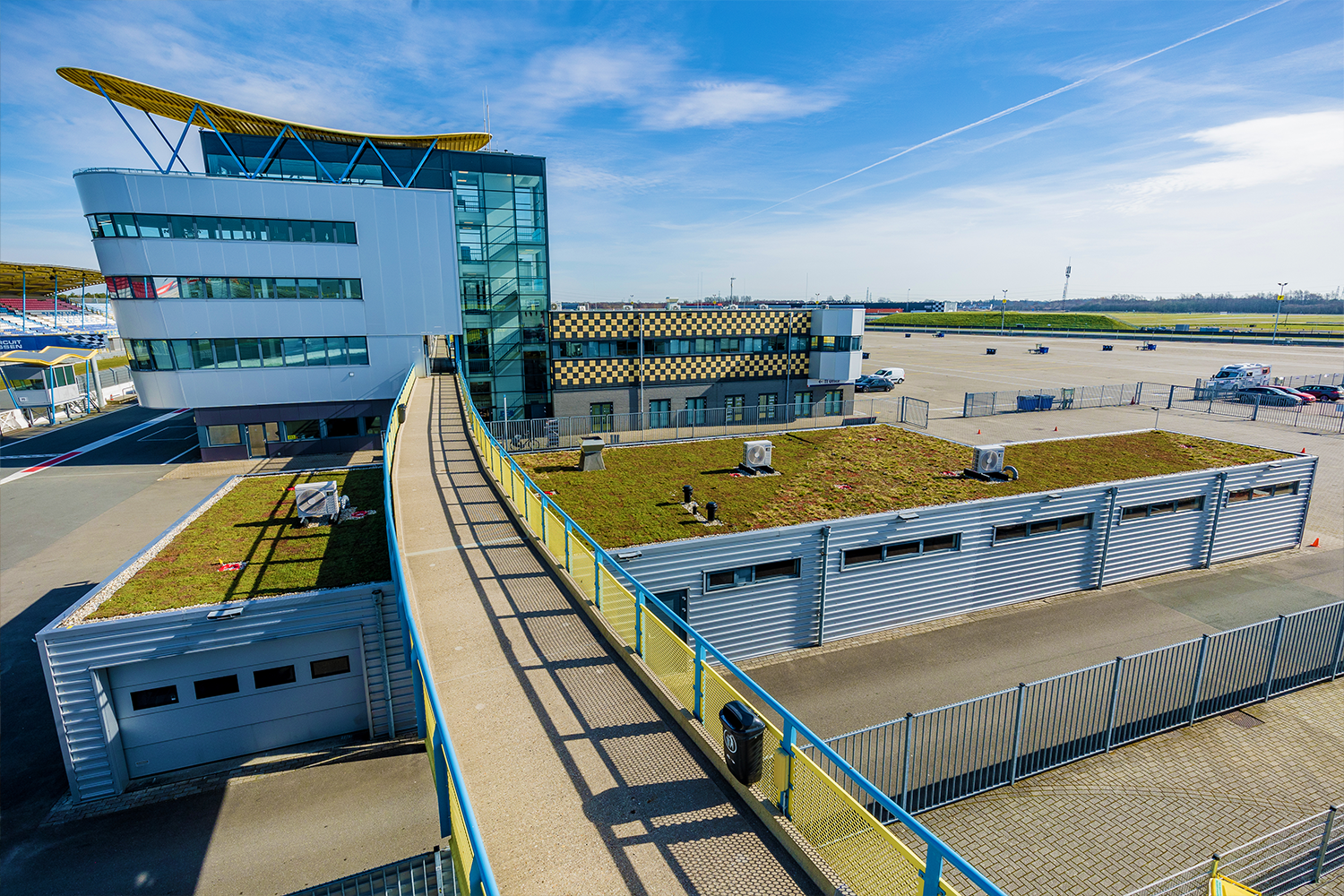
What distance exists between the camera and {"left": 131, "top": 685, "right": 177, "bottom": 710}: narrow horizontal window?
11.1 meters

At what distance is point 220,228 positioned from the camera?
26078 mm

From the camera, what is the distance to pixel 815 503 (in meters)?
16.9

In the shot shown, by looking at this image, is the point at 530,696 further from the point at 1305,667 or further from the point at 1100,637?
the point at 1305,667

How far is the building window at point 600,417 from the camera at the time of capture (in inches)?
1154

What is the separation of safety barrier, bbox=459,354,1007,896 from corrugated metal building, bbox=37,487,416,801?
531 cm

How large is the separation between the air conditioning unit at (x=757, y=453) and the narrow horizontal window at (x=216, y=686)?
14.3 m

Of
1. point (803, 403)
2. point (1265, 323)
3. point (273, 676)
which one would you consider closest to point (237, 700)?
point (273, 676)

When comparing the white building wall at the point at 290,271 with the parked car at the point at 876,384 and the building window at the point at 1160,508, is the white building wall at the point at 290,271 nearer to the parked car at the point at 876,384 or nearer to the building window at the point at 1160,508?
the building window at the point at 1160,508

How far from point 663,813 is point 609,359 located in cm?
2830

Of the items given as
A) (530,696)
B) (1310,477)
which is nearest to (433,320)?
(530,696)

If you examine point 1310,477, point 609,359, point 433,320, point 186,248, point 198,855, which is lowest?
point 198,855

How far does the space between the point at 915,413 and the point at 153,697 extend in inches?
1451

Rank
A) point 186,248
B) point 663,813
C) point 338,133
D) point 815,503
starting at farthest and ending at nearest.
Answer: point 338,133, point 186,248, point 815,503, point 663,813

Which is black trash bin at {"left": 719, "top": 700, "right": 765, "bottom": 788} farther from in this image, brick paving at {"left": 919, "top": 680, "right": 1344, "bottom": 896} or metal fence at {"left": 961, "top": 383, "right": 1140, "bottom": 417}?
metal fence at {"left": 961, "top": 383, "right": 1140, "bottom": 417}
